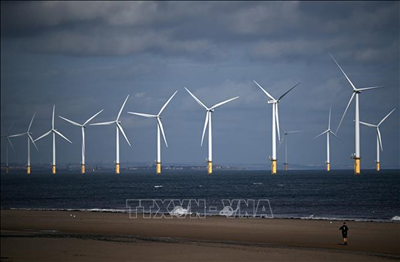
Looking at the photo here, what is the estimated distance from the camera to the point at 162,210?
6906 cm

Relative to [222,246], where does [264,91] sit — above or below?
above

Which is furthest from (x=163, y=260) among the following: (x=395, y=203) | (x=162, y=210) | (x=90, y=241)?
(x=395, y=203)

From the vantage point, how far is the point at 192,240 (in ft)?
130

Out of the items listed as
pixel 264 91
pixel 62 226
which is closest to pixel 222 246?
pixel 62 226

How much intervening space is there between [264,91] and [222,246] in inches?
4330

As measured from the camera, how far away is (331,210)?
68.4 m

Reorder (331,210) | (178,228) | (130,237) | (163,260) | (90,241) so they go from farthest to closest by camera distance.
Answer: (331,210) < (178,228) < (130,237) < (90,241) < (163,260)

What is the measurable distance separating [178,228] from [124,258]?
16343mm

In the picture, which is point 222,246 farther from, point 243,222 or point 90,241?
point 243,222

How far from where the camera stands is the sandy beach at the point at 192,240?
32241 mm

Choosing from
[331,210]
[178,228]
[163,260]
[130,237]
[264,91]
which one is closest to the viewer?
[163,260]

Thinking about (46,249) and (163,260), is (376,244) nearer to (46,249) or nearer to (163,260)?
(163,260)

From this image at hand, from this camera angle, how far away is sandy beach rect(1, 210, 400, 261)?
32.2 metres

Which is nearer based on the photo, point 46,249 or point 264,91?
point 46,249
